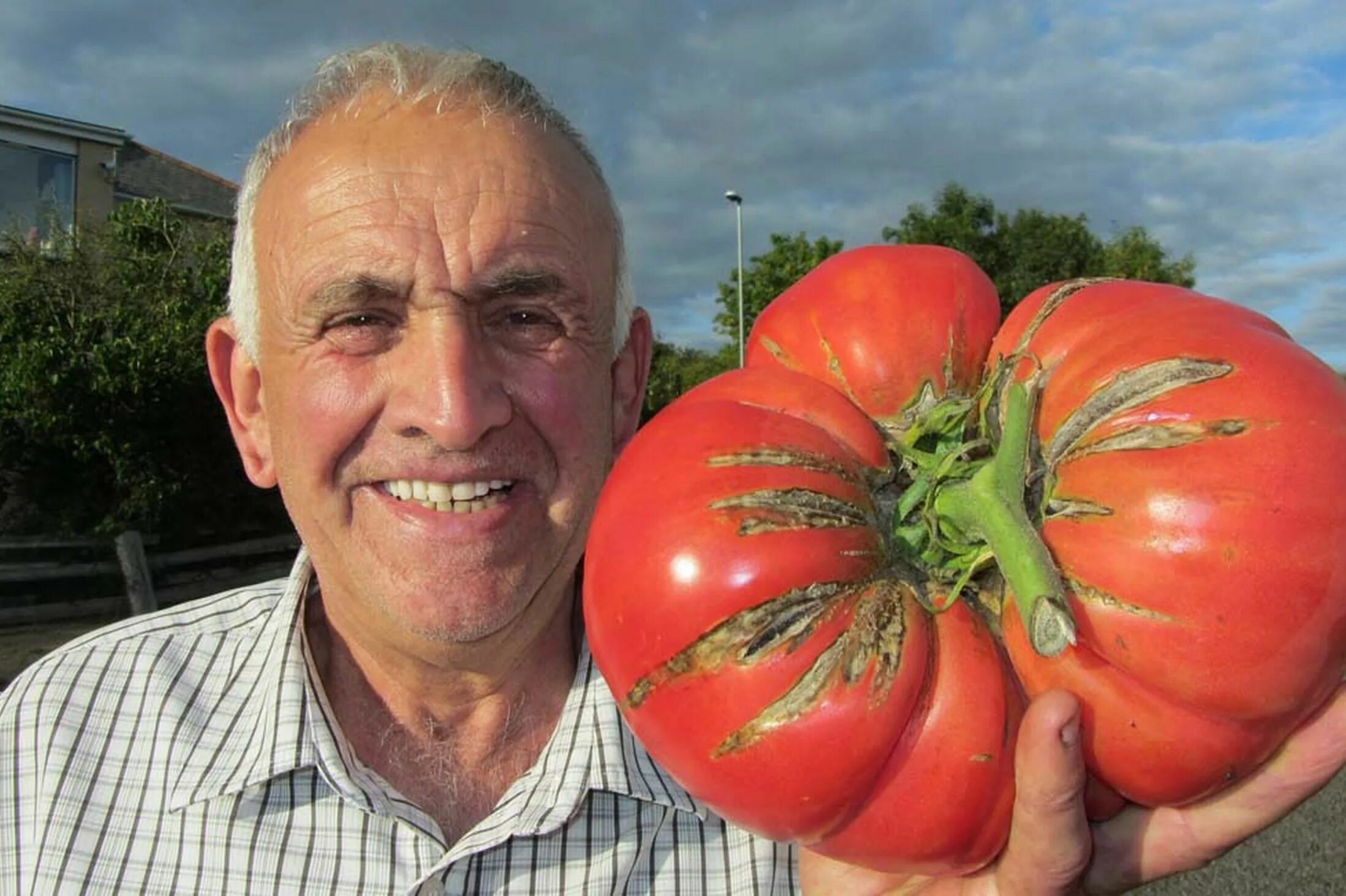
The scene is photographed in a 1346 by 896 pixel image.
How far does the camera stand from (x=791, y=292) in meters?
1.81

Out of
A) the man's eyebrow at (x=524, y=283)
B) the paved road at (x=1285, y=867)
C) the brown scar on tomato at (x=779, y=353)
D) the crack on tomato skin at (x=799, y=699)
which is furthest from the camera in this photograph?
the paved road at (x=1285, y=867)

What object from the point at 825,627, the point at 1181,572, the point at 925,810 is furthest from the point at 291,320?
the point at 1181,572

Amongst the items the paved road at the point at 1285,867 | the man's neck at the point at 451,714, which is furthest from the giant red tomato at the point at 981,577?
the paved road at the point at 1285,867

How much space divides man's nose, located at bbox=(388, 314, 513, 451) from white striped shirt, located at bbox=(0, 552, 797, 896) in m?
0.79

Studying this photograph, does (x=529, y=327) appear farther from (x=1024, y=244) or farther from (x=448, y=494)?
(x=1024, y=244)

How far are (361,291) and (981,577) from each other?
1.33 m

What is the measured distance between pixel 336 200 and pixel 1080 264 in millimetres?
28808

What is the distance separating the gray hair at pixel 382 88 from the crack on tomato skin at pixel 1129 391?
4.22ft

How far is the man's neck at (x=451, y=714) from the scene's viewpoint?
244cm

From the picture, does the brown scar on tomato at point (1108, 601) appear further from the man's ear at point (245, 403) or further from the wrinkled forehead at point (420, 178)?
the man's ear at point (245, 403)

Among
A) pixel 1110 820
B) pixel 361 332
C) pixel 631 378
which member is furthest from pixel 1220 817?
pixel 361 332

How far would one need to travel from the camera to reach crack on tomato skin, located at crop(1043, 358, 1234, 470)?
4.41ft

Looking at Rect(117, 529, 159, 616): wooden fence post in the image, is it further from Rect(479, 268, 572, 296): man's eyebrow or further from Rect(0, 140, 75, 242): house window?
Rect(0, 140, 75, 242): house window

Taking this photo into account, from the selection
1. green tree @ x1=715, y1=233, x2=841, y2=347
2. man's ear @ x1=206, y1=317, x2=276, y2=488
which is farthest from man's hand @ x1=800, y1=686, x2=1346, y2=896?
green tree @ x1=715, y1=233, x2=841, y2=347
